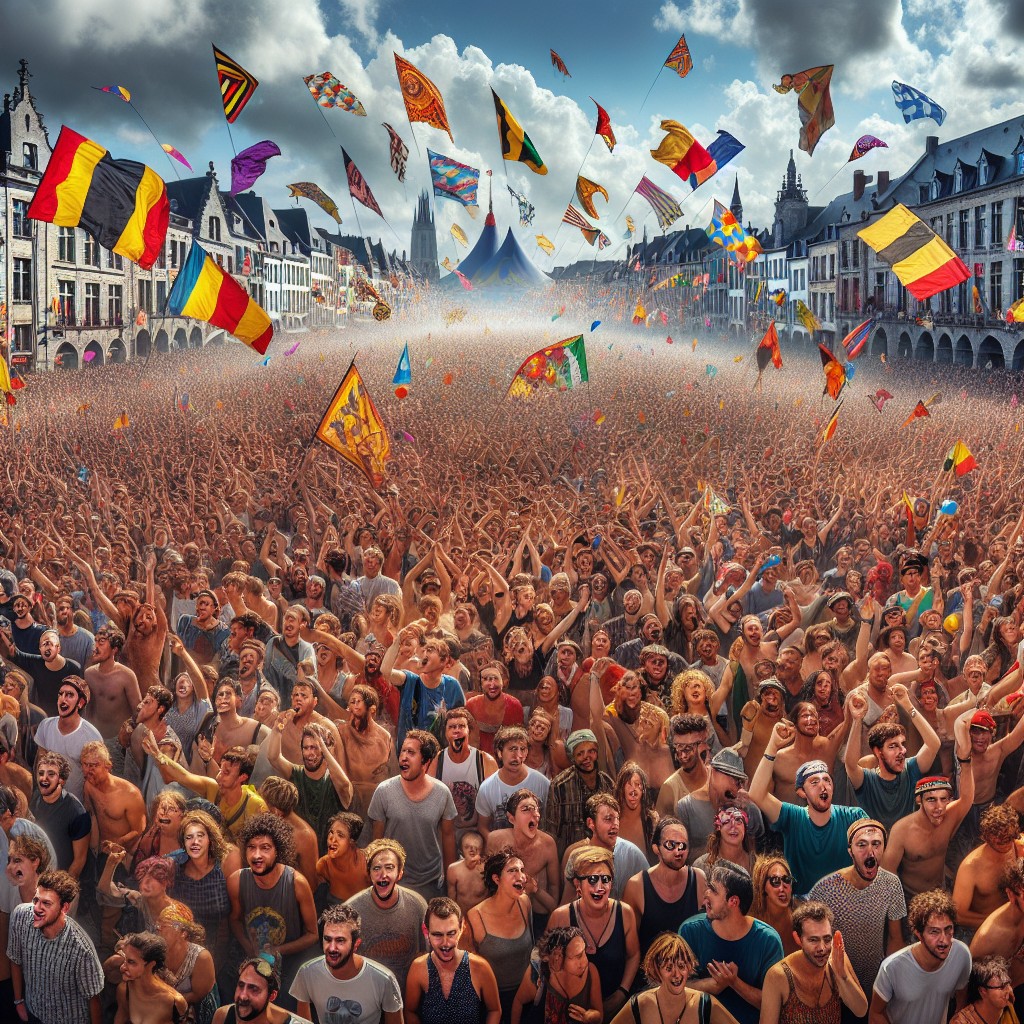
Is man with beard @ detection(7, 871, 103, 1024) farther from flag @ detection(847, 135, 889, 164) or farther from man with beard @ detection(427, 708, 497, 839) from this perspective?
flag @ detection(847, 135, 889, 164)

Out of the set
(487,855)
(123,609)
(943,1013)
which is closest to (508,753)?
(487,855)

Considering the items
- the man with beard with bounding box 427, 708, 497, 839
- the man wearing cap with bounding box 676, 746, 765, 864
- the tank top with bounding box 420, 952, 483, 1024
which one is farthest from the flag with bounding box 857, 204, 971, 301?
the tank top with bounding box 420, 952, 483, 1024

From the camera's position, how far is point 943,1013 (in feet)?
15.1

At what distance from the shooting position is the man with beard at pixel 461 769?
Answer: 6031 mm

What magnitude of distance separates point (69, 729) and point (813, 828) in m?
4.25

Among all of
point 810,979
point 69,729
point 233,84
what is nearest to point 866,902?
point 810,979

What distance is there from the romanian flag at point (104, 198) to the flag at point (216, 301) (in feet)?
1.42

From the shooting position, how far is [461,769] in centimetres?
607

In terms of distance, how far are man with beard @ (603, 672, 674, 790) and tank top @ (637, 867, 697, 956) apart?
116cm

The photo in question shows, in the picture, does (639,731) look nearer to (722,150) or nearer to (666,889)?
(666,889)

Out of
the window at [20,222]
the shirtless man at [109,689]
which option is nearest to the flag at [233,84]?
the shirtless man at [109,689]

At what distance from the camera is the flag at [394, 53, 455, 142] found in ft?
59.3

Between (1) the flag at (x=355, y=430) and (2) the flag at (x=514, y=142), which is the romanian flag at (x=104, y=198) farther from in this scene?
(2) the flag at (x=514, y=142)

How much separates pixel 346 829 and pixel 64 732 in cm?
204
